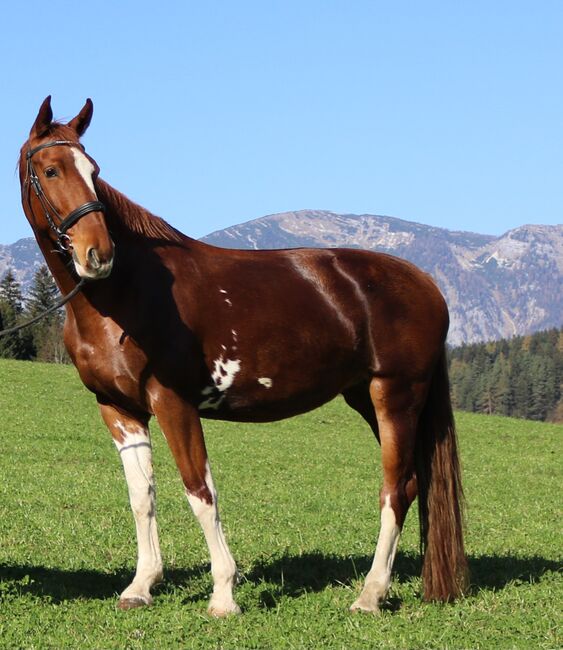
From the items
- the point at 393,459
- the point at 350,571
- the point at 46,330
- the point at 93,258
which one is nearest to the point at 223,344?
the point at 93,258

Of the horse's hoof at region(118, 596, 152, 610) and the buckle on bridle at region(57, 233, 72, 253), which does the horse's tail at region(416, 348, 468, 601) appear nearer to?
the horse's hoof at region(118, 596, 152, 610)

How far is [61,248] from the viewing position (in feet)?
20.6

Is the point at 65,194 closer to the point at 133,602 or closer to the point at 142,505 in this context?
the point at 142,505

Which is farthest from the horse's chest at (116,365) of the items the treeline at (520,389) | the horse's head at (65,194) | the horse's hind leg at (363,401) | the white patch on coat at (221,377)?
the treeline at (520,389)

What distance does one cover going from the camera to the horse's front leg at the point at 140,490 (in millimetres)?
6973

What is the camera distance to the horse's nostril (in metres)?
5.88

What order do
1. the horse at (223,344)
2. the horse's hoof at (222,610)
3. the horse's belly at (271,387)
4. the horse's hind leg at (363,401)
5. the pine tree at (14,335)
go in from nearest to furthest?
the horse at (223,344) → the horse's hoof at (222,610) → the horse's belly at (271,387) → the horse's hind leg at (363,401) → the pine tree at (14,335)

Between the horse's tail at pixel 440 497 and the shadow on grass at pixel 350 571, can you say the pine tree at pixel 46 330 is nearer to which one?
the shadow on grass at pixel 350 571

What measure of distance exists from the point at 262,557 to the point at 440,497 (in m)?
2.38

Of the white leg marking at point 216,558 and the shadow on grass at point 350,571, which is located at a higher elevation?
the white leg marking at point 216,558

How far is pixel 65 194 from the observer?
6.18m

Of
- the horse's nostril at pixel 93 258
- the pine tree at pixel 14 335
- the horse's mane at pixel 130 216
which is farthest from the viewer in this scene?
the pine tree at pixel 14 335

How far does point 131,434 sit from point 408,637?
262 centimetres

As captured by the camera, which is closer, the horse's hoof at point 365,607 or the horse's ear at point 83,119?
the horse's ear at point 83,119
